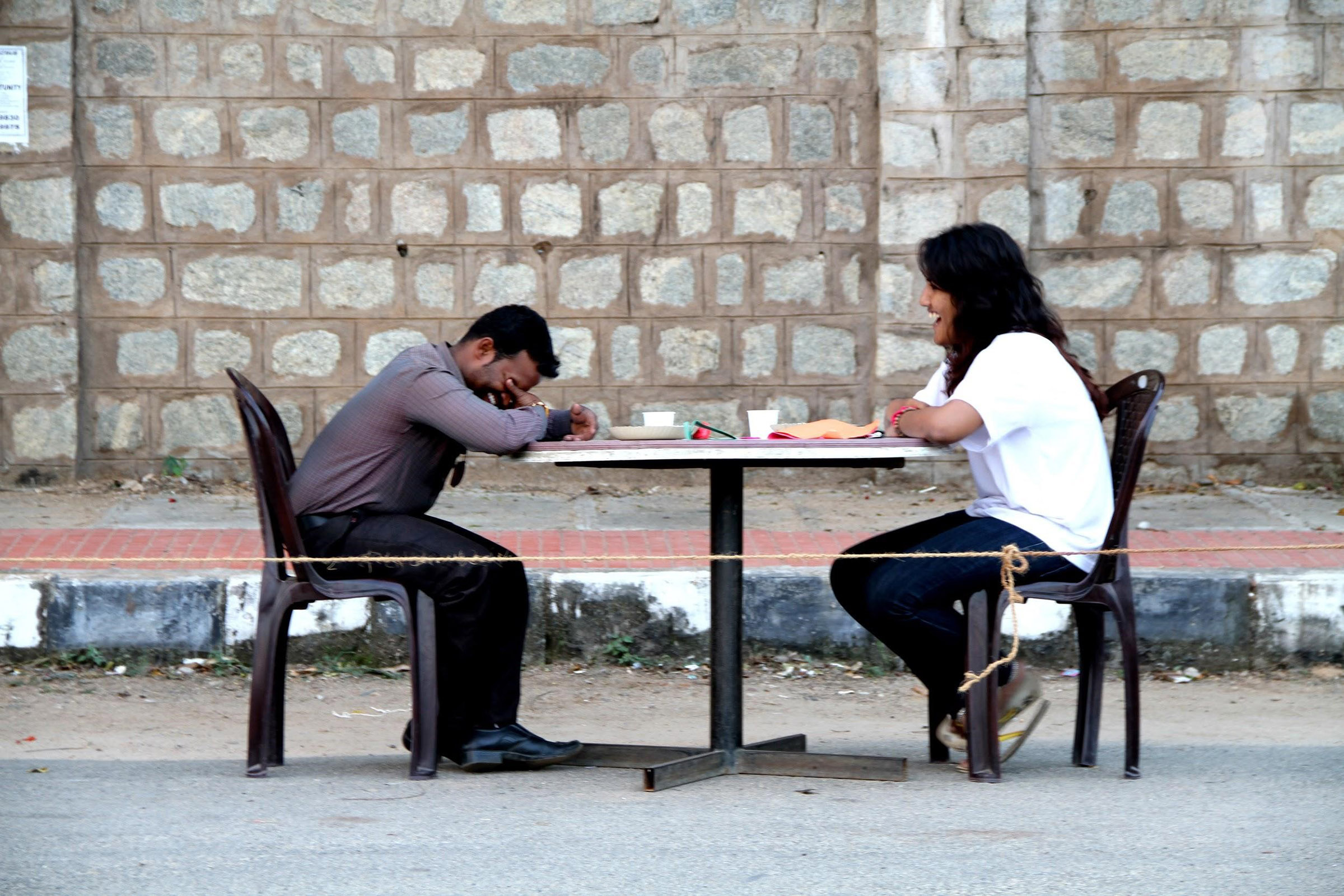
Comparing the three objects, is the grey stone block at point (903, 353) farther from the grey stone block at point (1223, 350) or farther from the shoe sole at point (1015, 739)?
the shoe sole at point (1015, 739)

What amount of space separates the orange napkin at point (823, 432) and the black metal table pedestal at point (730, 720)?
166mm

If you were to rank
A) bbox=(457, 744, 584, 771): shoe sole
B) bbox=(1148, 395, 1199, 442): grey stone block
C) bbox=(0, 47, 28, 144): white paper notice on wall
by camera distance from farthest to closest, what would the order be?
bbox=(1148, 395, 1199, 442): grey stone block < bbox=(0, 47, 28, 144): white paper notice on wall < bbox=(457, 744, 584, 771): shoe sole

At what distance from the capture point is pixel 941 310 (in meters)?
4.52

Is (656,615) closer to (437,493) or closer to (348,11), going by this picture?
(437,493)

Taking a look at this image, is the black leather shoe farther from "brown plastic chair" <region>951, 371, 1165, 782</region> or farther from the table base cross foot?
"brown plastic chair" <region>951, 371, 1165, 782</region>

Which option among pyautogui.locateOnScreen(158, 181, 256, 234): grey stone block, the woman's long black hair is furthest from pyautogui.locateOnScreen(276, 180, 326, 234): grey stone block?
the woman's long black hair

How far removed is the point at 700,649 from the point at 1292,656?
88.3 inches

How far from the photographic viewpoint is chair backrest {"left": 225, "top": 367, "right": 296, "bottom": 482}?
14.1ft

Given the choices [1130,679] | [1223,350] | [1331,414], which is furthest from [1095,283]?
[1130,679]

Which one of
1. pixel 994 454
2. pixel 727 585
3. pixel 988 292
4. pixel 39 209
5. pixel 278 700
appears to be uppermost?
pixel 39 209

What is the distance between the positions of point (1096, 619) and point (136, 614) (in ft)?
11.5

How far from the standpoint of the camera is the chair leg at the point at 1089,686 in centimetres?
460

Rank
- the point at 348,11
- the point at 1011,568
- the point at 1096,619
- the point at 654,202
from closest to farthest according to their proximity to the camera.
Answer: the point at 1011,568 → the point at 1096,619 → the point at 348,11 → the point at 654,202

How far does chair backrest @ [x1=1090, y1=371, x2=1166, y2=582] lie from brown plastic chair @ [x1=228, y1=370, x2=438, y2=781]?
1801 mm
